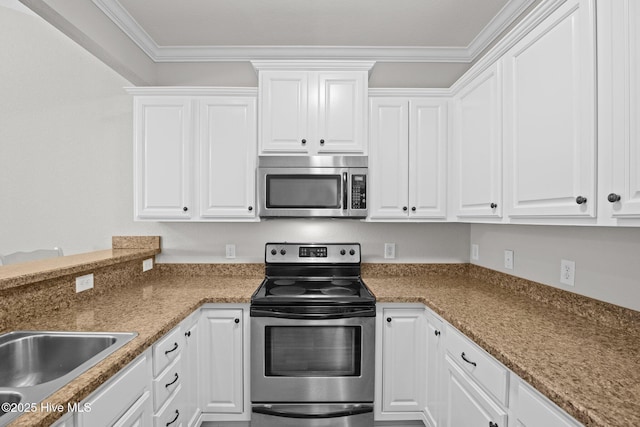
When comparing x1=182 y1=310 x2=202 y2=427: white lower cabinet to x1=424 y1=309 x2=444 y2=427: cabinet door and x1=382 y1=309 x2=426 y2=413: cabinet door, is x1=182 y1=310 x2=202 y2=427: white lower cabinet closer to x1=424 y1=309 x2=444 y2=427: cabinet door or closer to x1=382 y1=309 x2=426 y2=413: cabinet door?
x1=382 y1=309 x2=426 y2=413: cabinet door

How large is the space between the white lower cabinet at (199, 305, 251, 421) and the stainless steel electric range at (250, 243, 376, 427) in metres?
0.08

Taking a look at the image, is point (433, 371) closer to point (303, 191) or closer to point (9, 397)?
point (303, 191)

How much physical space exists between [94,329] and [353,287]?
59.8 inches

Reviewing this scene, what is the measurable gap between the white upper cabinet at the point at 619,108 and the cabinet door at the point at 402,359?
4.15 ft

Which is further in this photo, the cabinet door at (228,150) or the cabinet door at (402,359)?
the cabinet door at (228,150)

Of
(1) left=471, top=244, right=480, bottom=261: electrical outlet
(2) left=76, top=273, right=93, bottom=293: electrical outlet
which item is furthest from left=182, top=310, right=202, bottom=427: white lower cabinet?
(1) left=471, top=244, right=480, bottom=261: electrical outlet

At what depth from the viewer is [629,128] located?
1.00 m

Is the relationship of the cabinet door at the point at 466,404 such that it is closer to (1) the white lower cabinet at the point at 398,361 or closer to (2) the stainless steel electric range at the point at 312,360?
(1) the white lower cabinet at the point at 398,361

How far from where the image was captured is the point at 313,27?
240 centimetres

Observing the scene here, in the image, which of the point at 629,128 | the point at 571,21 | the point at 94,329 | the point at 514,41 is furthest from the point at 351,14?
the point at 94,329

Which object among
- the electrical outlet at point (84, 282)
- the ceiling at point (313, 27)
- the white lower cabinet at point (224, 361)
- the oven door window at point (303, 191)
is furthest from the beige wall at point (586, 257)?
the electrical outlet at point (84, 282)

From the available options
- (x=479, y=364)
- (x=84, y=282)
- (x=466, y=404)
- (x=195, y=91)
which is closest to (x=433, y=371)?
(x=466, y=404)

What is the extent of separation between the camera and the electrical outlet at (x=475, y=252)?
2.61 m

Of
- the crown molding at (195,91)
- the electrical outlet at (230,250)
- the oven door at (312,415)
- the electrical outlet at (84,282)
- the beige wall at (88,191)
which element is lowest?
the oven door at (312,415)
